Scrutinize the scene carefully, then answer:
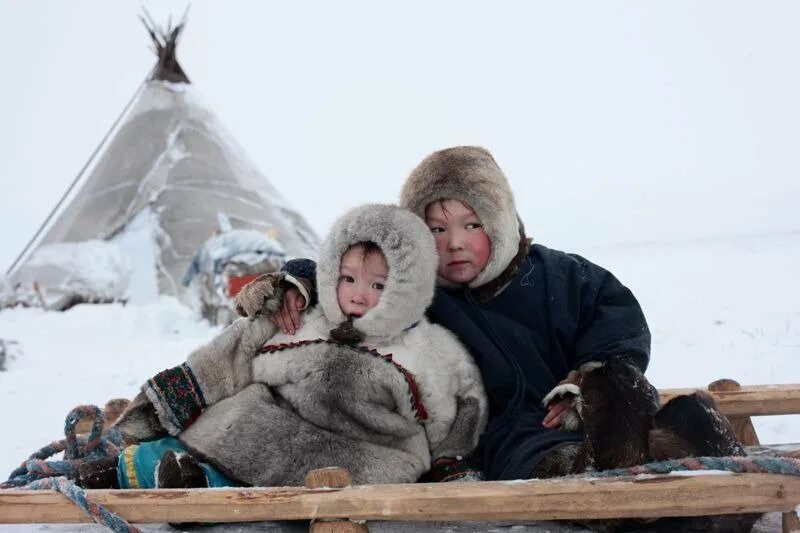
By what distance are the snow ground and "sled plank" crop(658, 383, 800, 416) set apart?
2.10 ft

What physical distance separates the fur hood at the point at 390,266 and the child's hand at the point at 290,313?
0.10 meters

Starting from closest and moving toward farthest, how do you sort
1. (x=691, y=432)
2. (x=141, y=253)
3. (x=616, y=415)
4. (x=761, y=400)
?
(x=691, y=432), (x=616, y=415), (x=761, y=400), (x=141, y=253)

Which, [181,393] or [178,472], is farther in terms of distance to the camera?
[181,393]

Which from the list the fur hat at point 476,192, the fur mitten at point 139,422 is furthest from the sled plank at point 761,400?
the fur mitten at point 139,422

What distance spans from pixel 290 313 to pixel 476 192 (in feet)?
2.05

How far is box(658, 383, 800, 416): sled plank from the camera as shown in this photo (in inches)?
80.7

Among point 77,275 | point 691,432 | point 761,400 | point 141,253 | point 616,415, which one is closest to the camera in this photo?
point 691,432

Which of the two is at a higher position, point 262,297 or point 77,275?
point 77,275

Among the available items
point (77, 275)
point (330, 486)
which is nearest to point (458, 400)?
point (330, 486)

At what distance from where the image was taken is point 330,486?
1288mm

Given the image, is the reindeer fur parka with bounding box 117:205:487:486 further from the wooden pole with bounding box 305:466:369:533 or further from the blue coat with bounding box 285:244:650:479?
the wooden pole with bounding box 305:466:369:533

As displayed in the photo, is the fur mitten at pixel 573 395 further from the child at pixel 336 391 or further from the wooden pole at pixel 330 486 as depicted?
the wooden pole at pixel 330 486

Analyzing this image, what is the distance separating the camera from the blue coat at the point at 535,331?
1.82 metres

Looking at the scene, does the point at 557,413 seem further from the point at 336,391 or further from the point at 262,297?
the point at 262,297
